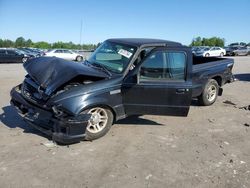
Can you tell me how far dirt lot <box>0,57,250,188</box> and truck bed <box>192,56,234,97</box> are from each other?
1279 mm

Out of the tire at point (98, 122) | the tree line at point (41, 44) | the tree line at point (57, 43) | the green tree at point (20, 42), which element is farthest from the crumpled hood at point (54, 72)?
the green tree at point (20, 42)

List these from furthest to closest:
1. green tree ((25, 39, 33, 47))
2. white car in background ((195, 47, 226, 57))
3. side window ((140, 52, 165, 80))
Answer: green tree ((25, 39, 33, 47))
white car in background ((195, 47, 226, 57))
side window ((140, 52, 165, 80))

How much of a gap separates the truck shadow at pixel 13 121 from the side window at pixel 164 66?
2.30 meters

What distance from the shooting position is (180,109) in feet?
21.0

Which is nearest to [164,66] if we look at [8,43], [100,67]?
[100,67]

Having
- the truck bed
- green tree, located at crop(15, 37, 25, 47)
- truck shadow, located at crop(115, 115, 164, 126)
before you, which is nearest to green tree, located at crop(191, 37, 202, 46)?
green tree, located at crop(15, 37, 25, 47)

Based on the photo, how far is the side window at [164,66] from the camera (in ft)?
20.5

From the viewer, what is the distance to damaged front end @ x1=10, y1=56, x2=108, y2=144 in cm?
536

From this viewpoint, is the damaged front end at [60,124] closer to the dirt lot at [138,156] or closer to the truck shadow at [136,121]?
the dirt lot at [138,156]

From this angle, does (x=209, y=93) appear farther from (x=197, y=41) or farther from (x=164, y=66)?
(x=197, y=41)

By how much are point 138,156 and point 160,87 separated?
1.63 meters

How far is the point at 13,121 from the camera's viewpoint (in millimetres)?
6906

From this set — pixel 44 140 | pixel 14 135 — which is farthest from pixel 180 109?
pixel 14 135

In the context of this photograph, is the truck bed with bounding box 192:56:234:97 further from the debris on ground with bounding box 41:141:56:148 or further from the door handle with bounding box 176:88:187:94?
the debris on ground with bounding box 41:141:56:148
